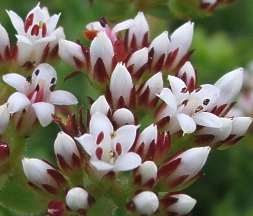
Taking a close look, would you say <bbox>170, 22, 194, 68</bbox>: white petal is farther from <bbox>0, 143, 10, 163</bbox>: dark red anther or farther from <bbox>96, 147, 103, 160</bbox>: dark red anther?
<bbox>0, 143, 10, 163</bbox>: dark red anther

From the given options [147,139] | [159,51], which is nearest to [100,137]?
[147,139]

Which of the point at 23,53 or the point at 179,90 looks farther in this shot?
the point at 23,53

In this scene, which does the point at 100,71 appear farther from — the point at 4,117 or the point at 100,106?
the point at 4,117

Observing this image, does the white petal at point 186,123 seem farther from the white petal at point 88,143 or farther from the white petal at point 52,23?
the white petal at point 52,23

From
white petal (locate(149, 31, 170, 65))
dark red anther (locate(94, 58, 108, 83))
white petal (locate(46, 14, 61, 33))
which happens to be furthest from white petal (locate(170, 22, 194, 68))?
white petal (locate(46, 14, 61, 33))

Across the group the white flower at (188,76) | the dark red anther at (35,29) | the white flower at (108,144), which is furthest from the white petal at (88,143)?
the dark red anther at (35,29)

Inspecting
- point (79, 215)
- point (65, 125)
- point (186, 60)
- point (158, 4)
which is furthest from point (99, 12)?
point (79, 215)
